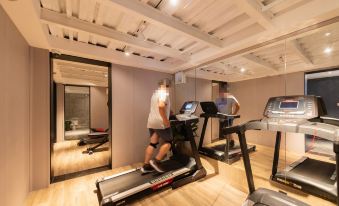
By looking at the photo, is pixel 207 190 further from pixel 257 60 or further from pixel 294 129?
pixel 257 60

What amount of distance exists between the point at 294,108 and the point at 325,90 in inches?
31.5

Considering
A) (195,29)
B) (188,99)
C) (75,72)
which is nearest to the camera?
(195,29)

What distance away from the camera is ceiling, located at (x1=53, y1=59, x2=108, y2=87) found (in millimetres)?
3907

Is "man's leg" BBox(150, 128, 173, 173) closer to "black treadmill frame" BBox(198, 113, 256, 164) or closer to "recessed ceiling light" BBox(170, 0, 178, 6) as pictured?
"black treadmill frame" BBox(198, 113, 256, 164)

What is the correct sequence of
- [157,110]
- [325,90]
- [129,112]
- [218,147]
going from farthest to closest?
[129,112] → [218,147] → [157,110] → [325,90]

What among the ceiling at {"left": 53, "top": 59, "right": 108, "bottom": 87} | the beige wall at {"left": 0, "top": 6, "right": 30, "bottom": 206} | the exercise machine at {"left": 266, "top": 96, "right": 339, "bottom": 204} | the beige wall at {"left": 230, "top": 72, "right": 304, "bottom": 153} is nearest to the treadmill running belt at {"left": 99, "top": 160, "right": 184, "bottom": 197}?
the beige wall at {"left": 0, "top": 6, "right": 30, "bottom": 206}

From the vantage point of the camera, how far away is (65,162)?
356 cm

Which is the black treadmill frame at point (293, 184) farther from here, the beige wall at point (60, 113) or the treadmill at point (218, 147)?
the beige wall at point (60, 113)

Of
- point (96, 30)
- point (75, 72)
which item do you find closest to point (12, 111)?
point (96, 30)

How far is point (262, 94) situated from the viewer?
8.67 feet

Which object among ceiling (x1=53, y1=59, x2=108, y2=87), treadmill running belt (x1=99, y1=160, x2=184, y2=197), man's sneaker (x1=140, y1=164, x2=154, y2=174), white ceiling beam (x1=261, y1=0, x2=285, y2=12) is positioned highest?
white ceiling beam (x1=261, y1=0, x2=285, y2=12)

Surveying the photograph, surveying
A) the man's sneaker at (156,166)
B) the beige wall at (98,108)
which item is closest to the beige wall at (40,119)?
the man's sneaker at (156,166)

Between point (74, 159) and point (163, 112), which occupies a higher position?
point (163, 112)

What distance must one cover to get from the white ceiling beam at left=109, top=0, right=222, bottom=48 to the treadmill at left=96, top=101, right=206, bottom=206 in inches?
57.8
